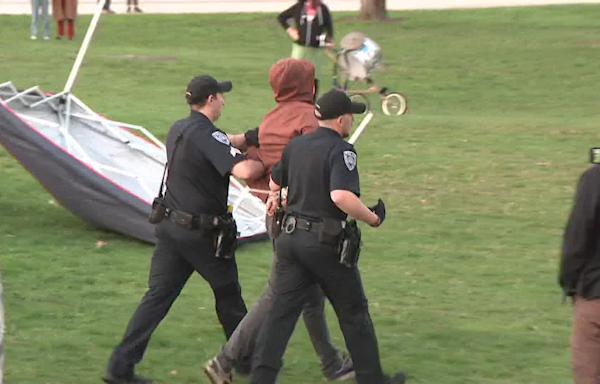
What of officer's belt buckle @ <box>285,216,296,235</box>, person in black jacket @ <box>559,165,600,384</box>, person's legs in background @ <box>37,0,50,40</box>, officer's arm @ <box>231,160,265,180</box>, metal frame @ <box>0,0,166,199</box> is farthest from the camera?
person's legs in background @ <box>37,0,50,40</box>

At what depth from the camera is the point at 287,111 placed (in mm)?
7742

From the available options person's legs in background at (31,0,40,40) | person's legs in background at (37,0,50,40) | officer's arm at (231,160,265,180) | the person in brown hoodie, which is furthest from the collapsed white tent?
person's legs in background at (31,0,40,40)

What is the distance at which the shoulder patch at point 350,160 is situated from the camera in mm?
6988

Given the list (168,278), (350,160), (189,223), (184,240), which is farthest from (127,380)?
(350,160)

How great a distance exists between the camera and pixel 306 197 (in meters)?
7.14

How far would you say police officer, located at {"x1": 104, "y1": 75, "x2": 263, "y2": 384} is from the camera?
7.59 metres

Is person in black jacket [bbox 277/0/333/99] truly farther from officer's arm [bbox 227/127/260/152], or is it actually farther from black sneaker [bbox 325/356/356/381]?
black sneaker [bbox 325/356/356/381]

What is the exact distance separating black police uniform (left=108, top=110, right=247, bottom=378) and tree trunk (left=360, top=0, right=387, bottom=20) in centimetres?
2412

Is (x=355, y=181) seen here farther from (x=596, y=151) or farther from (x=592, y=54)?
(x=592, y=54)

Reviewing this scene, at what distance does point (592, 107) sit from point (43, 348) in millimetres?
14252

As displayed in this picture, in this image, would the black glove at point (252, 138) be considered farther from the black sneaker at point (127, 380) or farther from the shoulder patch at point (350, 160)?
the black sneaker at point (127, 380)

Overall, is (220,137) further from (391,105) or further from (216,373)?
(391,105)

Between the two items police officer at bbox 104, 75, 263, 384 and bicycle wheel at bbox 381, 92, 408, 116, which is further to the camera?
bicycle wheel at bbox 381, 92, 408, 116

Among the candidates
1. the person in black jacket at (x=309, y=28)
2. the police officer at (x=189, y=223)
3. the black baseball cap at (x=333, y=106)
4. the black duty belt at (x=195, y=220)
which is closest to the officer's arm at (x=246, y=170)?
the police officer at (x=189, y=223)
